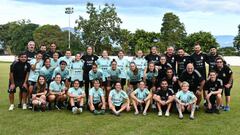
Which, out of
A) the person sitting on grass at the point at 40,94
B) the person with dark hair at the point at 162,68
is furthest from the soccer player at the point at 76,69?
the person with dark hair at the point at 162,68

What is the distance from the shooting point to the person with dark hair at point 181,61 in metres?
11.0

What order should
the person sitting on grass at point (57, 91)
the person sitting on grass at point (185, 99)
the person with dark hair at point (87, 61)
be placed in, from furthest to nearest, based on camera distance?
the person with dark hair at point (87, 61) < the person sitting on grass at point (57, 91) < the person sitting on grass at point (185, 99)

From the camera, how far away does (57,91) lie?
34.9 ft

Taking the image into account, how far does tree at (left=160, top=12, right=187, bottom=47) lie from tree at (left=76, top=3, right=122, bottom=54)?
810 cm

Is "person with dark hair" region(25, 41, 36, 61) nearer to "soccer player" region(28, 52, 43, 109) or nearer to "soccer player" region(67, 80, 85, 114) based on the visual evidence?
"soccer player" region(28, 52, 43, 109)

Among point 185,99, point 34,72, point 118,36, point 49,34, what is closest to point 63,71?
point 34,72

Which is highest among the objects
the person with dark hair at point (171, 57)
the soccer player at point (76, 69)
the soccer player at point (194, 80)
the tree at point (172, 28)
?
the tree at point (172, 28)

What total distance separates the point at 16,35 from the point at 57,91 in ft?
268

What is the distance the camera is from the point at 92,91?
34.1 feet

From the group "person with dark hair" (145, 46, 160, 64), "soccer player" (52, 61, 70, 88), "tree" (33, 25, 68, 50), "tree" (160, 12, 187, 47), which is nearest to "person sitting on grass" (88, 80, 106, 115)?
"soccer player" (52, 61, 70, 88)

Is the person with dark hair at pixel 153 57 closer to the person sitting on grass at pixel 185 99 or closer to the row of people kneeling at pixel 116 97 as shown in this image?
the row of people kneeling at pixel 116 97

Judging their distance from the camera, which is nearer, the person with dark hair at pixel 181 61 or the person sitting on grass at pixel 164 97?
the person sitting on grass at pixel 164 97

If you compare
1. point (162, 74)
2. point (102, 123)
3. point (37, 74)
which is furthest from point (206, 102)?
point (37, 74)

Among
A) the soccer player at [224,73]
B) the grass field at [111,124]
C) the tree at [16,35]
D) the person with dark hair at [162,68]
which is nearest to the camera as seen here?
the grass field at [111,124]
